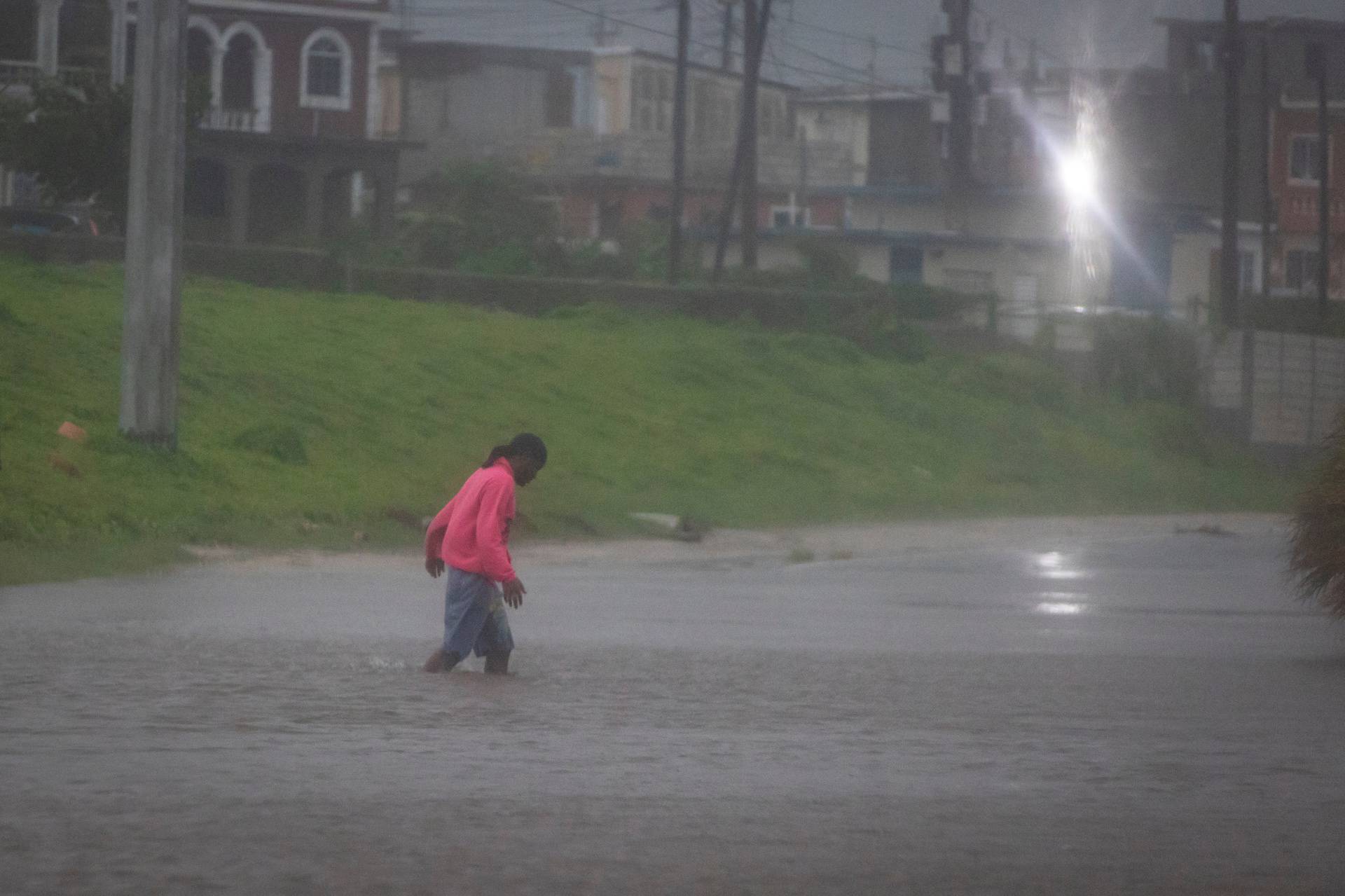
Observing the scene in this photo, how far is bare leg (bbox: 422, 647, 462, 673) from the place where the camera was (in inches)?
437

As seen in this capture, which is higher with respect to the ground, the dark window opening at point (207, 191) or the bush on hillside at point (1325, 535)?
the dark window opening at point (207, 191)

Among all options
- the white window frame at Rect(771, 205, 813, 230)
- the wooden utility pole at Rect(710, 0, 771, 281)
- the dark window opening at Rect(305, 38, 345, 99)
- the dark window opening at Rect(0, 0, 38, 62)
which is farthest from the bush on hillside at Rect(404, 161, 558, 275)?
the white window frame at Rect(771, 205, 813, 230)

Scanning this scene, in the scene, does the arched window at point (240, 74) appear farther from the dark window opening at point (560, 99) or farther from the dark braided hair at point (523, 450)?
the dark braided hair at point (523, 450)

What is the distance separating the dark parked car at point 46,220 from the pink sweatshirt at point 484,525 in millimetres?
31748

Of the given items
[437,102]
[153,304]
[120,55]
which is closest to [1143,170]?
[437,102]

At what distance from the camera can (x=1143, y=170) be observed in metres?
66.0

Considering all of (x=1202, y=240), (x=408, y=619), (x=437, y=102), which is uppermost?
(x=437, y=102)

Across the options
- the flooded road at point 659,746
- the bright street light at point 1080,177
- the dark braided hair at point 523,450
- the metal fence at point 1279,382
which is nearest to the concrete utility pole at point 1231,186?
the metal fence at point 1279,382

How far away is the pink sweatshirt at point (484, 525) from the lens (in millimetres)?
10891

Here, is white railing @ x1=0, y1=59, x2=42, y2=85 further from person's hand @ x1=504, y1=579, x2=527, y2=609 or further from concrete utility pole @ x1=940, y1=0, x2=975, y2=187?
person's hand @ x1=504, y1=579, x2=527, y2=609

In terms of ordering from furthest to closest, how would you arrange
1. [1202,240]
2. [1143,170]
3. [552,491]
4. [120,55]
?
[1143,170], [1202,240], [120,55], [552,491]

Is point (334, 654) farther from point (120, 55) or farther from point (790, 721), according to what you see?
point (120, 55)

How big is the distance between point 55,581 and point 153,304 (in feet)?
16.8

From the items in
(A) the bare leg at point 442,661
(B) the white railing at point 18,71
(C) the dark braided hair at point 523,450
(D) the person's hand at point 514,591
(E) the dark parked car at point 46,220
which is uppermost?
(B) the white railing at point 18,71
